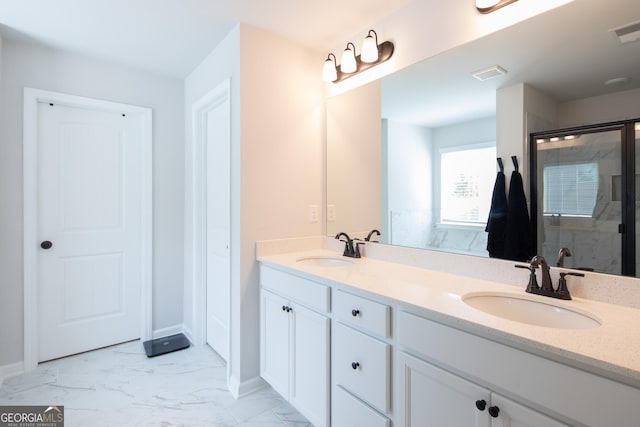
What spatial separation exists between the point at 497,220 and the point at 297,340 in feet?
3.95

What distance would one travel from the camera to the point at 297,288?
66.8 inches

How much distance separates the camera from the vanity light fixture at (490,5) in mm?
1387

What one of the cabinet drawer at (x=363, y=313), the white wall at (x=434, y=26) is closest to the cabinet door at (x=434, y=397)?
the cabinet drawer at (x=363, y=313)

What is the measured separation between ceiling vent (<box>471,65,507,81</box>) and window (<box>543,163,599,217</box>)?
0.50 m

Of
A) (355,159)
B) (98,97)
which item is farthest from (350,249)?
(98,97)

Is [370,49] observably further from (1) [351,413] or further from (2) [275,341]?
(1) [351,413]

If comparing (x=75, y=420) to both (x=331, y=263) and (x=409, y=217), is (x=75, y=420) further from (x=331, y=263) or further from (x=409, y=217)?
(x=409, y=217)

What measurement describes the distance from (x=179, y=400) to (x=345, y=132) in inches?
83.2

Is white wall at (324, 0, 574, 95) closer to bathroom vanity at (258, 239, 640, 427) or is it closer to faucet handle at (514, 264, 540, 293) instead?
faucet handle at (514, 264, 540, 293)

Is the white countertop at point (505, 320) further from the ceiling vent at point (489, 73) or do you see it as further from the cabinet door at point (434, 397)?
the ceiling vent at point (489, 73)

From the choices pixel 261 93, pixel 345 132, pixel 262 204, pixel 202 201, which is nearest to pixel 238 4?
pixel 261 93

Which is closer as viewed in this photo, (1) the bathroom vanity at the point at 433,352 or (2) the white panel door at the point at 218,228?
(1) the bathroom vanity at the point at 433,352

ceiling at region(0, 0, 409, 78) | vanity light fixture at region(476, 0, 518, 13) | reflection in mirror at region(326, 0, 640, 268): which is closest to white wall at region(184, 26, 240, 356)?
ceiling at region(0, 0, 409, 78)

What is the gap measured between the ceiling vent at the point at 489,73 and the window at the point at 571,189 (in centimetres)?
50
